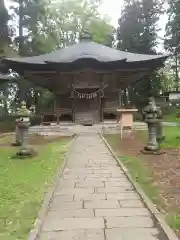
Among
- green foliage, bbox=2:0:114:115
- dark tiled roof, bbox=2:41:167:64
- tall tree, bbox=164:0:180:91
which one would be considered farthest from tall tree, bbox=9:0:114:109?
dark tiled roof, bbox=2:41:167:64

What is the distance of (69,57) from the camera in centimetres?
2320

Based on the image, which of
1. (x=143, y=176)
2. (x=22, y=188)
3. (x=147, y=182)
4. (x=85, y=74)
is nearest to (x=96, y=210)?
(x=22, y=188)

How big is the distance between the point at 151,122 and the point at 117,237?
755 centimetres

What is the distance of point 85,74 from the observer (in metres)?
23.5

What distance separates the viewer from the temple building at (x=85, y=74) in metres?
22.5

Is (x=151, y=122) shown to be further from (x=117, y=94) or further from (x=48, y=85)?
(x=48, y=85)

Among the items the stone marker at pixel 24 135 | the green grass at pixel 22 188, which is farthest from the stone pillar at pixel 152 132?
the stone marker at pixel 24 135

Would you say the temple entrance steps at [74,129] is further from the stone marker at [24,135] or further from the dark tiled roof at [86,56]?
the stone marker at [24,135]

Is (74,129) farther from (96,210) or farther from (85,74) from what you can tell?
(96,210)

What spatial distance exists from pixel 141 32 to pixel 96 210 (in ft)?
121

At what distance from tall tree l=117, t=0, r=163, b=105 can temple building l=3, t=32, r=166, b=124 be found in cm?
1431

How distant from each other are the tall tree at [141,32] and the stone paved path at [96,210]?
31776 millimetres

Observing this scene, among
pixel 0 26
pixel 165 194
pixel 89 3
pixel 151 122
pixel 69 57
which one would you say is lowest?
pixel 165 194

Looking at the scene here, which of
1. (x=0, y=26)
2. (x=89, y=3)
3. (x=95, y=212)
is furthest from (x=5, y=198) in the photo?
(x=89, y=3)
